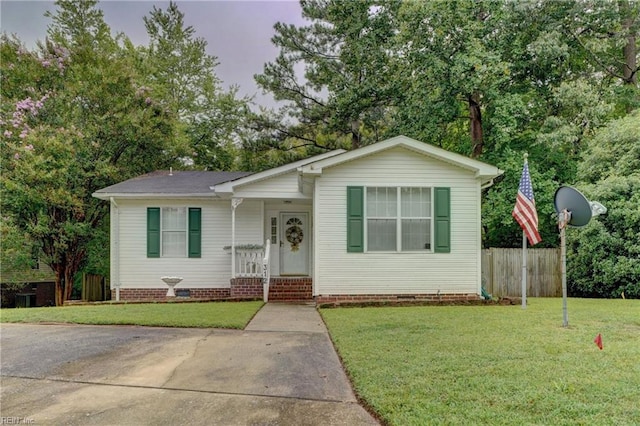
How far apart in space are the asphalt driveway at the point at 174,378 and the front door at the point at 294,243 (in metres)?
5.39

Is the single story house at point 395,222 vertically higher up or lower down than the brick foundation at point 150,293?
higher up

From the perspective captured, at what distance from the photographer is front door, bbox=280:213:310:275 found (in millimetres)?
11531

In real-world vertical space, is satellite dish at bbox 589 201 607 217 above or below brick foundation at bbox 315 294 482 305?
above

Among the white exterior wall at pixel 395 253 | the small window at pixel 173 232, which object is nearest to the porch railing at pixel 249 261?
the small window at pixel 173 232

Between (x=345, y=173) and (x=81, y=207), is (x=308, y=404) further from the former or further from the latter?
(x=81, y=207)

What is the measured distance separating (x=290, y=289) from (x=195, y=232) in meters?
3.22

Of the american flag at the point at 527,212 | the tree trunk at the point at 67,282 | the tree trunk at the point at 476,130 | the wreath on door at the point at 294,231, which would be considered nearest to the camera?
the american flag at the point at 527,212

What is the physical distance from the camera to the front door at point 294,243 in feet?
37.8

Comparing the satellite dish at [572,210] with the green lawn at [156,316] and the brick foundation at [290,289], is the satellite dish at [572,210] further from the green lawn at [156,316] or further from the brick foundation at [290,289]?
the brick foundation at [290,289]

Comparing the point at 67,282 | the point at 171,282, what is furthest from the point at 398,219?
the point at 67,282

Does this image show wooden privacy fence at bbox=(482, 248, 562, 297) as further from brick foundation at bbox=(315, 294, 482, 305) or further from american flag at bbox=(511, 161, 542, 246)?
american flag at bbox=(511, 161, 542, 246)

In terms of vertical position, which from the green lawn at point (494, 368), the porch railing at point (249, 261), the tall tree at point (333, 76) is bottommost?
the green lawn at point (494, 368)

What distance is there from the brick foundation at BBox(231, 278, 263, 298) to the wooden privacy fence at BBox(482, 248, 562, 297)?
6744mm

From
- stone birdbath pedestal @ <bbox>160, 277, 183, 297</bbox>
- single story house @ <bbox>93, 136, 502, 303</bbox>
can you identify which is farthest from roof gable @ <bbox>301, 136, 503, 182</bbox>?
stone birdbath pedestal @ <bbox>160, 277, 183, 297</bbox>
